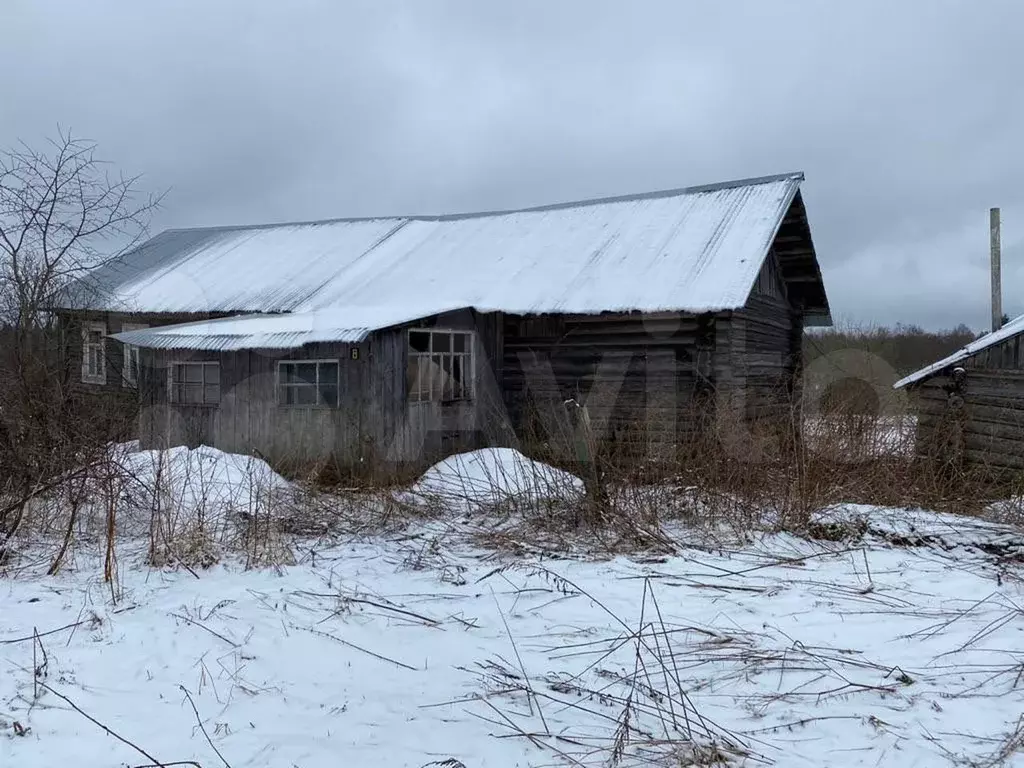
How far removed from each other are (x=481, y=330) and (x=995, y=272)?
1169cm

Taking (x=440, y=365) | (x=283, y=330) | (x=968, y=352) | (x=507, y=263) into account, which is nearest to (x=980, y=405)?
(x=968, y=352)

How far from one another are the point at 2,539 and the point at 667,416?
9100mm

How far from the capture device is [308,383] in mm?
11734

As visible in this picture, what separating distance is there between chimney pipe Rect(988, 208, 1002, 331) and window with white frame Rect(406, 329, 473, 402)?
11640 millimetres

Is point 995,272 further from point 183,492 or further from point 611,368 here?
point 183,492

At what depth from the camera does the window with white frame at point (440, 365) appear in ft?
38.3

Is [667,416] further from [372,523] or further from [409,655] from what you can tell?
[409,655]

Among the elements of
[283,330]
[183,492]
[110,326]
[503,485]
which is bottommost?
[503,485]

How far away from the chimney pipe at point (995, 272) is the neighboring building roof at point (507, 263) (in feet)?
11.4

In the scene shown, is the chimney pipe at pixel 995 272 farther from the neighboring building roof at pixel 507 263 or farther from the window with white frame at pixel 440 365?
the window with white frame at pixel 440 365

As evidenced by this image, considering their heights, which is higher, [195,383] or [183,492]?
[195,383]

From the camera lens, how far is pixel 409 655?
4.25 metres

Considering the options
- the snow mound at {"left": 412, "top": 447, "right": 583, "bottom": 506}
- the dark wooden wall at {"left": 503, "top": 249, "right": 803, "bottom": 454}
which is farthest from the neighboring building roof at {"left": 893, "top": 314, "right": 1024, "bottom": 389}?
the snow mound at {"left": 412, "top": 447, "right": 583, "bottom": 506}

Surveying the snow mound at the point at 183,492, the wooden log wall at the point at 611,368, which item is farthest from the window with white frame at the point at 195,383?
the wooden log wall at the point at 611,368
